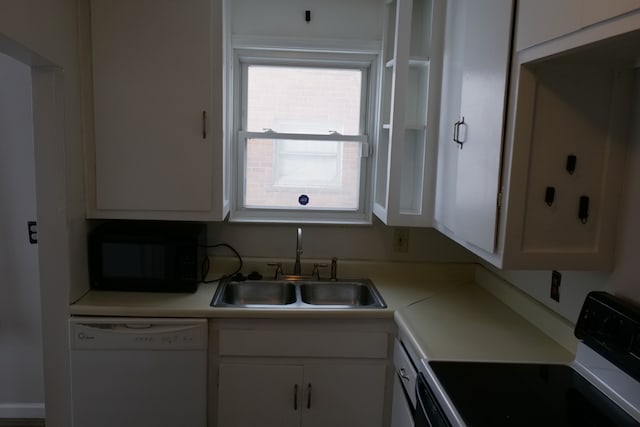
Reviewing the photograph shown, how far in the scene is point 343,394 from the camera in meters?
2.12

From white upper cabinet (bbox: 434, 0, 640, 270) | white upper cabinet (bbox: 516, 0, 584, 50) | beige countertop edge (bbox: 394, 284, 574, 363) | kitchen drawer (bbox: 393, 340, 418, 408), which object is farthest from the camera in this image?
kitchen drawer (bbox: 393, 340, 418, 408)

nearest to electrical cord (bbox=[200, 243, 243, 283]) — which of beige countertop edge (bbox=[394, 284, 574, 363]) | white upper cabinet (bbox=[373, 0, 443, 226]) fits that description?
white upper cabinet (bbox=[373, 0, 443, 226])

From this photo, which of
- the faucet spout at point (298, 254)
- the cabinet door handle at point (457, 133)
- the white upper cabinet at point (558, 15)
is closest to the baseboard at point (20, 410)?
the faucet spout at point (298, 254)

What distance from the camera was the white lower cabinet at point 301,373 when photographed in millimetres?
2066

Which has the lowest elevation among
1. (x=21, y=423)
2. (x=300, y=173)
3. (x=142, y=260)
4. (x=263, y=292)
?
(x=21, y=423)

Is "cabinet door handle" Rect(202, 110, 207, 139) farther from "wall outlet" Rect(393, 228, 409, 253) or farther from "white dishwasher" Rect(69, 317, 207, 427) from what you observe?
"wall outlet" Rect(393, 228, 409, 253)

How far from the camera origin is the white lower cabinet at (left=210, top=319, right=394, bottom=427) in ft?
6.78

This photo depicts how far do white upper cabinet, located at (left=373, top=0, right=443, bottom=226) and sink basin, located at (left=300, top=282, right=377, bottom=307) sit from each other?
1.37ft

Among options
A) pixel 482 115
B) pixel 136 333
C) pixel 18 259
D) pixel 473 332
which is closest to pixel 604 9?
pixel 482 115

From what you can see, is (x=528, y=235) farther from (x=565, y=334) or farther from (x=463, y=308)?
(x=463, y=308)

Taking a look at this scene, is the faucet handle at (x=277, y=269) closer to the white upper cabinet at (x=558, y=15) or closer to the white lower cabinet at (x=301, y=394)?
the white lower cabinet at (x=301, y=394)

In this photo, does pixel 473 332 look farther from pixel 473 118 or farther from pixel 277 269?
pixel 277 269

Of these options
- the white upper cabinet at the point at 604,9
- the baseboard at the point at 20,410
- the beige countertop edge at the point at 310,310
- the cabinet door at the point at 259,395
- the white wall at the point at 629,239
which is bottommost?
the baseboard at the point at 20,410

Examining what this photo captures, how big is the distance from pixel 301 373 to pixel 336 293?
1.74 ft
